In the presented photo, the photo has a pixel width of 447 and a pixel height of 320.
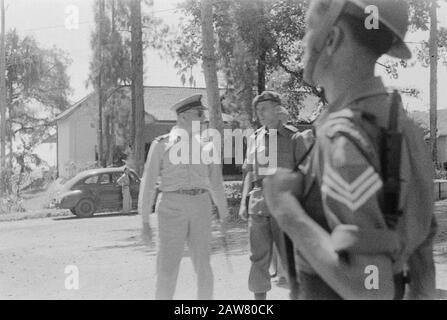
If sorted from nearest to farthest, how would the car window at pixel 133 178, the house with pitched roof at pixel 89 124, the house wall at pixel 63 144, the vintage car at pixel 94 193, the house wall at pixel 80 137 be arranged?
the vintage car at pixel 94 193, the car window at pixel 133 178, the house with pitched roof at pixel 89 124, the house wall at pixel 80 137, the house wall at pixel 63 144

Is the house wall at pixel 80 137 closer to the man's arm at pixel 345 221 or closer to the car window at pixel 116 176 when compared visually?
the car window at pixel 116 176

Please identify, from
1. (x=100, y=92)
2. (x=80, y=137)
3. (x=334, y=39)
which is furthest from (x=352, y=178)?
(x=80, y=137)

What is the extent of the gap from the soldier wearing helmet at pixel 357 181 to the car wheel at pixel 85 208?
1802cm

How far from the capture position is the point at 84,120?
42.5m

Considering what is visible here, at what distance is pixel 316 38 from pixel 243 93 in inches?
788

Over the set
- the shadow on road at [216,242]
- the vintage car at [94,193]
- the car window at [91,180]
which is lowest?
the shadow on road at [216,242]

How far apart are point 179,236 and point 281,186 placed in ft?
11.1

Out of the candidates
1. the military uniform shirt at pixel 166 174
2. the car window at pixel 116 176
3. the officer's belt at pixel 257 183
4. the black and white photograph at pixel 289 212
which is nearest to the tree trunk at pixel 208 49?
the black and white photograph at pixel 289 212

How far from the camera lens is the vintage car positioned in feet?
62.6

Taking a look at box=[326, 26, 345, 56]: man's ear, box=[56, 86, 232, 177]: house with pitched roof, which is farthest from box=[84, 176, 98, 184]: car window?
box=[326, 26, 345, 56]: man's ear

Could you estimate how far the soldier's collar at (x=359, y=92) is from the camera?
1.53 metres

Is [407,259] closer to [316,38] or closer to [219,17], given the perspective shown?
[316,38]

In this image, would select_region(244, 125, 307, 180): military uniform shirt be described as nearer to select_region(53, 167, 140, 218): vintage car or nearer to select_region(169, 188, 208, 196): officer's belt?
select_region(169, 188, 208, 196): officer's belt
